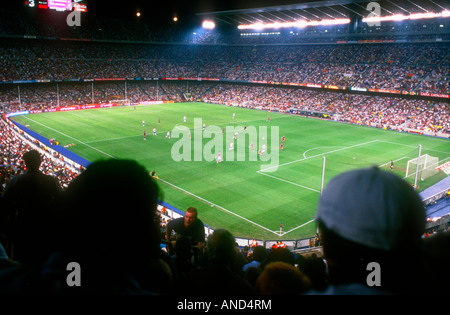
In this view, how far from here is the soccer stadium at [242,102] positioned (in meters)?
25.5

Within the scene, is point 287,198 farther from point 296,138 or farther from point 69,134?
point 69,134

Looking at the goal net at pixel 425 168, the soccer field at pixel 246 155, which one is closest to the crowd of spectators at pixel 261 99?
the soccer field at pixel 246 155

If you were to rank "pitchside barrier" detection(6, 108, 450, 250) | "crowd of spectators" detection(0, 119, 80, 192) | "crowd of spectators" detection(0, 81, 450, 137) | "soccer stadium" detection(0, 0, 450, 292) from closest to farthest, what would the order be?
1. "pitchside barrier" detection(6, 108, 450, 250)
2. "crowd of spectators" detection(0, 119, 80, 192)
3. "soccer stadium" detection(0, 0, 450, 292)
4. "crowd of spectators" detection(0, 81, 450, 137)

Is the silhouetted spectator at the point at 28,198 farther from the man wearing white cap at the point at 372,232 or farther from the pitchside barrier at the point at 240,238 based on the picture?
the pitchside barrier at the point at 240,238

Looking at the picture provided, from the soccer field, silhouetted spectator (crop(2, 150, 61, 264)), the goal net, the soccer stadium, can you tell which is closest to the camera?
silhouetted spectator (crop(2, 150, 61, 264))

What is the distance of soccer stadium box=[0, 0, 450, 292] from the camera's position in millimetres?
25500

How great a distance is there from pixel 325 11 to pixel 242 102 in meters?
24.6

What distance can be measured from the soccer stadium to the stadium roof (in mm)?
432

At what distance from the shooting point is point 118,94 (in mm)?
79188

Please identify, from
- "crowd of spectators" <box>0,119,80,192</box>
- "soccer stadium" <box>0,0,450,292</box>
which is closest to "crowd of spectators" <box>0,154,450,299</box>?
"soccer stadium" <box>0,0,450,292</box>

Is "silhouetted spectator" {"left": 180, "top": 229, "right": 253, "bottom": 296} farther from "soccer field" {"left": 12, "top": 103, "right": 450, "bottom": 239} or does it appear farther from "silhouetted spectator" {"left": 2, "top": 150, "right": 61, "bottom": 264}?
"soccer field" {"left": 12, "top": 103, "right": 450, "bottom": 239}

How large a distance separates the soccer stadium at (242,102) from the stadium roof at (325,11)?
0.43 meters

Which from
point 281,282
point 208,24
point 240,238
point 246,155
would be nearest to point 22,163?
point 240,238

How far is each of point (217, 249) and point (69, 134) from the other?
44839 mm
